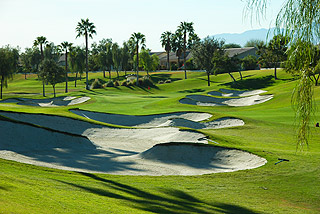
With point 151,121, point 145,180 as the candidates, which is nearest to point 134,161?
point 145,180

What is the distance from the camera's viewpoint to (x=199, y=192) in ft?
43.5

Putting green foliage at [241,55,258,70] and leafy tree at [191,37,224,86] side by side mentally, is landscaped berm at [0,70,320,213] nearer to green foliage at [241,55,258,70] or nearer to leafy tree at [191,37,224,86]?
leafy tree at [191,37,224,86]

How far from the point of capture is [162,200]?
12.0m

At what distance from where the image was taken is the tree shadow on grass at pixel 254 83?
7919cm

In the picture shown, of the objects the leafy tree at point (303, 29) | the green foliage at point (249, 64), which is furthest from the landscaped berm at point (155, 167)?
the green foliage at point (249, 64)

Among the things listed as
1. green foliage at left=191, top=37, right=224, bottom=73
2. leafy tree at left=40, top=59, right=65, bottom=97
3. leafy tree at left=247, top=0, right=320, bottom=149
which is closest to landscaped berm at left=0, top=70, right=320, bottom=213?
leafy tree at left=247, top=0, right=320, bottom=149

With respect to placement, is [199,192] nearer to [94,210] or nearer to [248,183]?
[248,183]

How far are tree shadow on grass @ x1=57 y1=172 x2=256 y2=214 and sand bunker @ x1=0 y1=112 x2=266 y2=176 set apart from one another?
14.5 ft

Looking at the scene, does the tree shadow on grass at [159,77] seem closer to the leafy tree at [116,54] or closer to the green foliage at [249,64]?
the leafy tree at [116,54]

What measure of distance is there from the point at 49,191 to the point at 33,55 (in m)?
140

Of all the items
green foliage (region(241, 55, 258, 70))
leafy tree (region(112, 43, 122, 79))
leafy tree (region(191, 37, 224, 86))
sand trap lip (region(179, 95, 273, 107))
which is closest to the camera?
sand trap lip (region(179, 95, 273, 107))

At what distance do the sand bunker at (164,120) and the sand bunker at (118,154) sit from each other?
247 inches

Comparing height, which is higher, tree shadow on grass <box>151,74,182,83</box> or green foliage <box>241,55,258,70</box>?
green foliage <box>241,55,258,70</box>

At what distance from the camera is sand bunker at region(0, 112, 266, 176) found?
18281 mm
